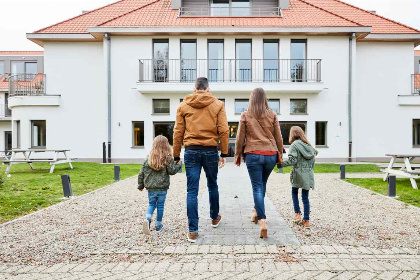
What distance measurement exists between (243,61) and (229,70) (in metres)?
1.02

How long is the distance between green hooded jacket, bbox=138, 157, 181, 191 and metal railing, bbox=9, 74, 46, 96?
705 inches

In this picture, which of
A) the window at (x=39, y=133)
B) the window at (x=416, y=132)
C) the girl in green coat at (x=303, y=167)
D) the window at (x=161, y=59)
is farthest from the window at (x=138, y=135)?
the window at (x=416, y=132)

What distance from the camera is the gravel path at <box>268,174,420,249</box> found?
4.17m

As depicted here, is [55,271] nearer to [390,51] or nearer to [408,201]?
[408,201]

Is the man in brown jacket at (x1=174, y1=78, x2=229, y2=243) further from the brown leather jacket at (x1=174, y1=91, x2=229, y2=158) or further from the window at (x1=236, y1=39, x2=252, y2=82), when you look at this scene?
the window at (x1=236, y1=39, x2=252, y2=82)

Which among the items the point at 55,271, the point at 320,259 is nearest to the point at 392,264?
the point at 320,259

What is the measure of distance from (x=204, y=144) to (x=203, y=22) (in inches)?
681

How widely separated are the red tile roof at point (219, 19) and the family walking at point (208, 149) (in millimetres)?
15831

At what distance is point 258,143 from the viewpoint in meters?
4.31

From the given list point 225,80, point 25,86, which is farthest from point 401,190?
point 25,86

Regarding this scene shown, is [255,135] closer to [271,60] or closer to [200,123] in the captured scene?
[200,123]

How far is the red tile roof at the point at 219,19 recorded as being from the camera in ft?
63.8

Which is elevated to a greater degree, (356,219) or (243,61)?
(243,61)

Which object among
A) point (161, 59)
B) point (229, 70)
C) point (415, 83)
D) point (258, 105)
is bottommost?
point (258, 105)
